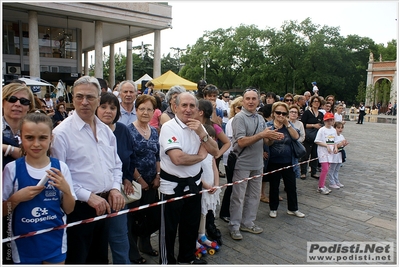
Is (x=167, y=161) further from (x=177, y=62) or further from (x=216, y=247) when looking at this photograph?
(x=177, y=62)

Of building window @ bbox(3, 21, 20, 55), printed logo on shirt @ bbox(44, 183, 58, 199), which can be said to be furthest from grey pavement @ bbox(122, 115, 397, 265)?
building window @ bbox(3, 21, 20, 55)

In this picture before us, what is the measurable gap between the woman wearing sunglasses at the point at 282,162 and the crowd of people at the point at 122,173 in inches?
0.7

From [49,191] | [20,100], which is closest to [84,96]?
[20,100]

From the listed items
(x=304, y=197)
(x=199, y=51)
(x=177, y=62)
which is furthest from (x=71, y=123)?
(x=177, y=62)

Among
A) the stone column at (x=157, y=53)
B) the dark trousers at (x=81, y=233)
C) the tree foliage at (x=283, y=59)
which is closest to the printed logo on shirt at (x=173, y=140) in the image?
the dark trousers at (x=81, y=233)

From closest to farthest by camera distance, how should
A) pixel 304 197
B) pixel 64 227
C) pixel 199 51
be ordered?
pixel 64 227, pixel 304 197, pixel 199 51

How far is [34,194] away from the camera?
208cm

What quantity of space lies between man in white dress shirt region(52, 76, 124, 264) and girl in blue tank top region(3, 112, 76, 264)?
0.20m

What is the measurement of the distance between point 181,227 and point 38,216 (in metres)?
1.62

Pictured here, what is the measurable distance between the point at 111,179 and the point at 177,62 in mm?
66030

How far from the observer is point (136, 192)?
3.15 m

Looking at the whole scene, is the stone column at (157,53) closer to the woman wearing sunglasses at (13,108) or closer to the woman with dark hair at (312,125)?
the woman with dark hair at (312,125)

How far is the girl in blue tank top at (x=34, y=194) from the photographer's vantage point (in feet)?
6.91

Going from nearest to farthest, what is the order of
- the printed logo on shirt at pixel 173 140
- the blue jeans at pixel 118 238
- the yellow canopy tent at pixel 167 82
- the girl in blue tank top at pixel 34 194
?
the girl in blue tank top at pixel 34 194 < the blue jeans at pixel 118 238 < the printed logo on shirt at pixel 173 140 < the yellow canopy tent at pixel 167 82
